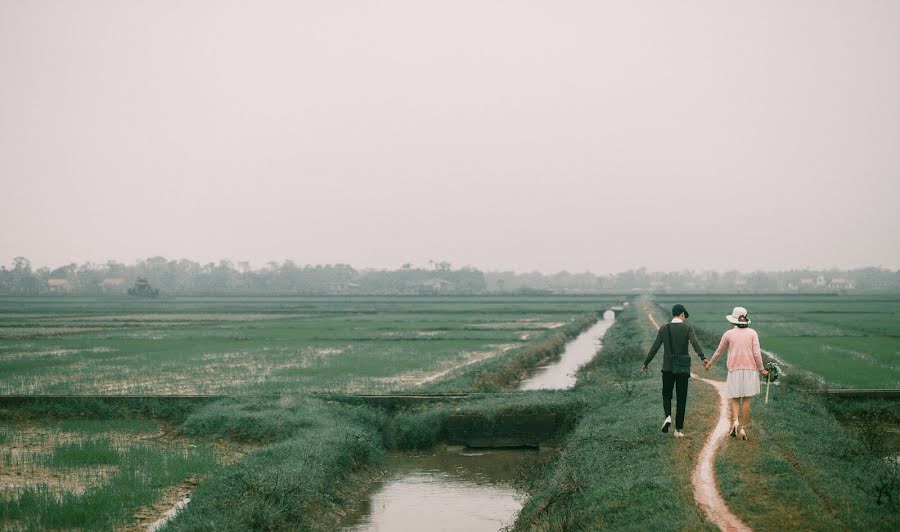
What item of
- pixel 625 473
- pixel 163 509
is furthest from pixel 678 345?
pixel 163 509

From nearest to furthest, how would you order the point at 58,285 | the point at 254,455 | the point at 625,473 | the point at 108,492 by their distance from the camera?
the point at 625,473 → the point at 108,492 → the point at 254,455 → the point at 58,285

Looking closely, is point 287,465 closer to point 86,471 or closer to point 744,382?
point 86,471

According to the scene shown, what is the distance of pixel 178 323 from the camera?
181 feet

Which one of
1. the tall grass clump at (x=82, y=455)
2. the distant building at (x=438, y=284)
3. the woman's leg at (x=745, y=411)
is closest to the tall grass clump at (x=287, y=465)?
the tall grass clump at (x=82, y=455)

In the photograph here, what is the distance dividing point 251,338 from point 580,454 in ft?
104

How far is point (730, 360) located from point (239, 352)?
2728cm

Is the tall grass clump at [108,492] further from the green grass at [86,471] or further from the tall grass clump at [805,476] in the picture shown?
the tall grass clump at [805,476]

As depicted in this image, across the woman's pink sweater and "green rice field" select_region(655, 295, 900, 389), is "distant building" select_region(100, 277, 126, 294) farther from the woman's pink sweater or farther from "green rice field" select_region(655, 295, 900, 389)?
the woman's pink sweater

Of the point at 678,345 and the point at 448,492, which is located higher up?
the point at 678,345

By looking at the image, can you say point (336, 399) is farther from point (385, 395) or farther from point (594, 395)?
point (594, 395)

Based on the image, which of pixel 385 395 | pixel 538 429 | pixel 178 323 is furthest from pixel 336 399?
pixel 178 323

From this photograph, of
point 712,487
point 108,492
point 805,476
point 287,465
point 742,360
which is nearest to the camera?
point 712,487

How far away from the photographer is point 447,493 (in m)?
13.3

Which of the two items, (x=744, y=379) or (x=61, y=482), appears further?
A: (x=61, y=482)
